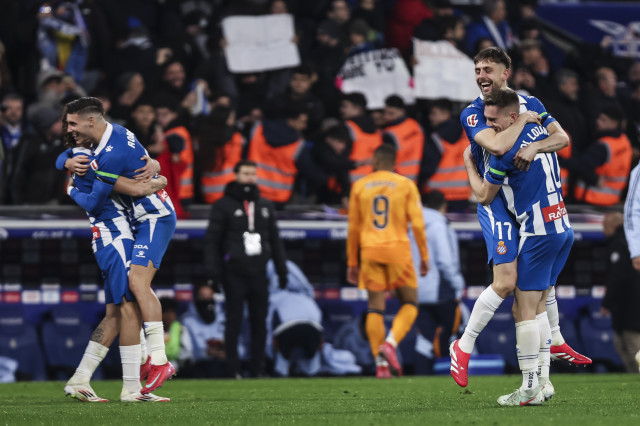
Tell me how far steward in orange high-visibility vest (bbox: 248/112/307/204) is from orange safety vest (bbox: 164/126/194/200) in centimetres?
86

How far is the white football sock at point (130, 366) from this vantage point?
31.8ft

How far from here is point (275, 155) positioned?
15.8 m

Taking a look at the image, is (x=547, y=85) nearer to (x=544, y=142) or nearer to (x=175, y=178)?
(x=175, y=178)

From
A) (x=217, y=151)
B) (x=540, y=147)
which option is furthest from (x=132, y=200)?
(x=217, y=151)

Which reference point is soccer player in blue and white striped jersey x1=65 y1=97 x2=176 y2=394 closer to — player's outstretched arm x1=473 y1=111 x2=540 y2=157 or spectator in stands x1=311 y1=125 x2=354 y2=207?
player's outstretched arm x1=473 y1=111 x2=540 y2=157

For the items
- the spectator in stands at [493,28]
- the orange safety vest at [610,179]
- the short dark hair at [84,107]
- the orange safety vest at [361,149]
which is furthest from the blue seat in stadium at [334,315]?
the short dark hair at [84,107]

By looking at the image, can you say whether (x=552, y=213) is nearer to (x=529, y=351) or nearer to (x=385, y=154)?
(x=529, y=351)

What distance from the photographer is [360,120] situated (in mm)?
16391

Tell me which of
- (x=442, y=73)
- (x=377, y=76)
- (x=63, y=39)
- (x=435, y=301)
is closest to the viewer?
(x=435, y=301)

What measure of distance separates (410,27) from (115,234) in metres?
10.7

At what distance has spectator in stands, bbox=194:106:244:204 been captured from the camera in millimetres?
15453

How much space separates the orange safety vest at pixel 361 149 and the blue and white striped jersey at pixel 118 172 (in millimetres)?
6433

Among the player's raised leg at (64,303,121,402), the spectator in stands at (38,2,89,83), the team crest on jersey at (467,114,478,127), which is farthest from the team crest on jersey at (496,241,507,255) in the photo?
the spectator in stands at (38,2,89,83)

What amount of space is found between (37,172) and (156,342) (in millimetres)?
6014
